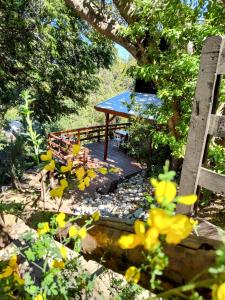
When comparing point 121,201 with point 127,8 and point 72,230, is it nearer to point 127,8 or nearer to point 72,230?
point 127,8

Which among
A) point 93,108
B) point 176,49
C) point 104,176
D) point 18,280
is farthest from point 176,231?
point 93,108

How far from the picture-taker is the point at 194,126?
179 centimetres

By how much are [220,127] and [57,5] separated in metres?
8.29

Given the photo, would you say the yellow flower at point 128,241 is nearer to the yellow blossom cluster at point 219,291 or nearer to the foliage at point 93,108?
the yellow blossom cluster at point 219,291

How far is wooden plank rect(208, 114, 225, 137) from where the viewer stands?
5.53 ft

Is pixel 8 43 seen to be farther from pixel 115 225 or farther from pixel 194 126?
pixel 115 225

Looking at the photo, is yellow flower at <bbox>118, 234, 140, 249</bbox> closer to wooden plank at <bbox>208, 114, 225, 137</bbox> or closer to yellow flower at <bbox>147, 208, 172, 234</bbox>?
yellow flower at <bbox>147, 208, 172, 234</bbox>

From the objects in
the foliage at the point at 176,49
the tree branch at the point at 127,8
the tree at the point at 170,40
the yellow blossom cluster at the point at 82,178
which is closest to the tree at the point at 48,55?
the tree branch at the point at 127,8

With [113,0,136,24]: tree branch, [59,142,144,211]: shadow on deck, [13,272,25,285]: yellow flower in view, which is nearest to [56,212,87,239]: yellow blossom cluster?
[13,272,25,285]: yellow flower

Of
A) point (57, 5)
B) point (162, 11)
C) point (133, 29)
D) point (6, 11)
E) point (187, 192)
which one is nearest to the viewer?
point (187, 192)

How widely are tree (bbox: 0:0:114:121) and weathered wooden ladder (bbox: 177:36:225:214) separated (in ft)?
24.4

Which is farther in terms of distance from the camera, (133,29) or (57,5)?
(57,5)

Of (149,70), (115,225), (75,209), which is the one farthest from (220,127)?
(75,209)

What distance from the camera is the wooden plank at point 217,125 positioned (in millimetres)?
1684
